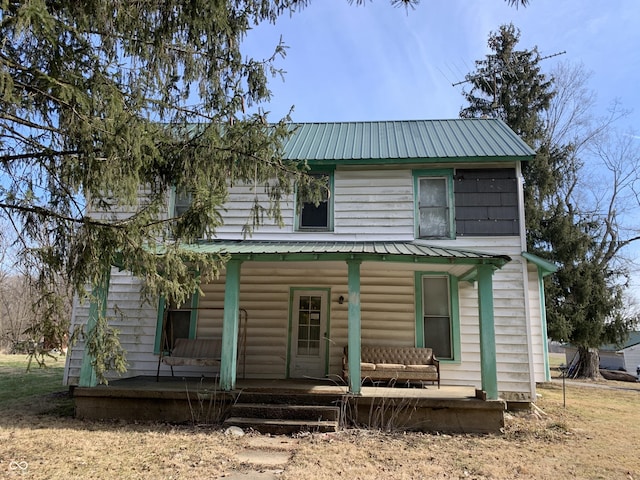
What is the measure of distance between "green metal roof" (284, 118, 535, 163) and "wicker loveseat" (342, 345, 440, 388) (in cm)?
406

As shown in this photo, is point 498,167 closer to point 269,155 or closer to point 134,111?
point 269,155

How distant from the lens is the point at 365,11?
4652 mm

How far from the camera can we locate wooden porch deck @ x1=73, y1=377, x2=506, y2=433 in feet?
23.8

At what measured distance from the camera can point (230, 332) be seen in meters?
7.80

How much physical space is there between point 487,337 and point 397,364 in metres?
2.11

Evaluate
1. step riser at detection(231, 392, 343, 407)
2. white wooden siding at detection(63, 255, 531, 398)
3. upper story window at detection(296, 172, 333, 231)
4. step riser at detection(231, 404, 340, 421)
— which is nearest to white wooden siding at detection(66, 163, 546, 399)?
white wooden siding at detection(63, 255, 531, 398)

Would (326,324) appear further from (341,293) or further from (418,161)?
(418,161)

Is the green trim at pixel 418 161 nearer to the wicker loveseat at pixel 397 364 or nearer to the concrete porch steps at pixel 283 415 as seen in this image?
the wicker loveseat at pixel 397 364

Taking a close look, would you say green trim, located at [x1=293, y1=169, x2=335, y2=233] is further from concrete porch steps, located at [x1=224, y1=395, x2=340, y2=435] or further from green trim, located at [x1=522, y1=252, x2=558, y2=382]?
green trim, located at [x1=522, y1=252, x2=558, y2=382]

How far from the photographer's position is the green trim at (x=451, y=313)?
936cm

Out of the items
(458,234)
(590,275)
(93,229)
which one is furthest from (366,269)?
(590,275)

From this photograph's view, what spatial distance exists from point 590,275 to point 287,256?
1492cm

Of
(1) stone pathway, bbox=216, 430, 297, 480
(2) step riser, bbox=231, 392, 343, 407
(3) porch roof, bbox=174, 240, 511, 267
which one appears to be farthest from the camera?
(3) porch roof, bbox=174, 240, 511, 267

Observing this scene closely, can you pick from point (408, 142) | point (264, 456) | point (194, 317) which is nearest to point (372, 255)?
point (264, 456)
